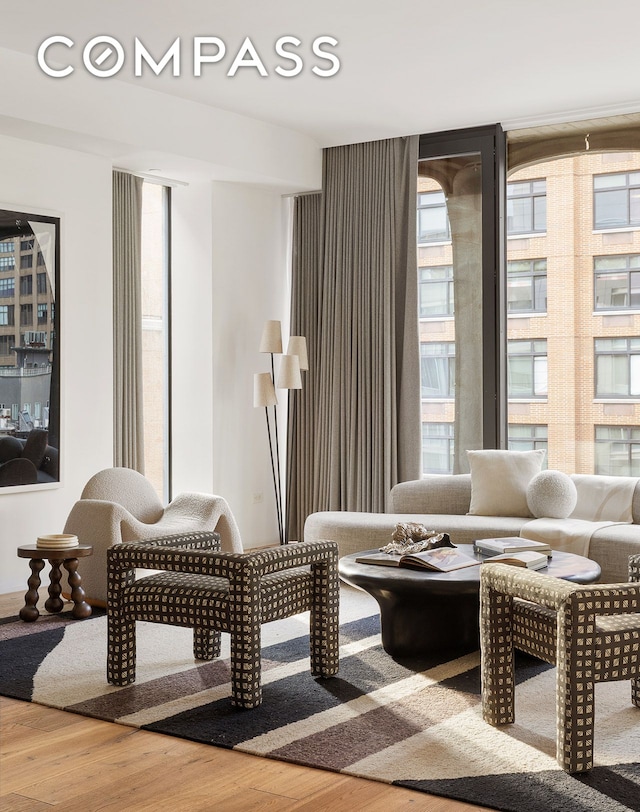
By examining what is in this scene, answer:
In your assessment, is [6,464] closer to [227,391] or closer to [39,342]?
[39,342]

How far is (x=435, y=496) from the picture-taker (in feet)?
19.3

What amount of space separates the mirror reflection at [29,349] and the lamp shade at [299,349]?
1706 mm

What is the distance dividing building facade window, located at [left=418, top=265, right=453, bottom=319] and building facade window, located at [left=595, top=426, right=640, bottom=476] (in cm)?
134

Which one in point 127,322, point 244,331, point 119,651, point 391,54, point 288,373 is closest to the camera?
point 119,651

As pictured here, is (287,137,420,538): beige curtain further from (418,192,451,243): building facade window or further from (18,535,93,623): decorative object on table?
(18,535,93,623): decorative object on table

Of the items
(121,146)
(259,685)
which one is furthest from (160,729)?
(121,146)

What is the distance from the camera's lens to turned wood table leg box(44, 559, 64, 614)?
484 centimetres

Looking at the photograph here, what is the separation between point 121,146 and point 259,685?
3581 mm

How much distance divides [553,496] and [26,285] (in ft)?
10.5

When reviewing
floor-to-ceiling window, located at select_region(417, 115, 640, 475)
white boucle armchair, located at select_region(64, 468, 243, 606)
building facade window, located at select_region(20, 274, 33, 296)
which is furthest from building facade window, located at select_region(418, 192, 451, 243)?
building facade window, located at select_region(20, 274, 33, 296)

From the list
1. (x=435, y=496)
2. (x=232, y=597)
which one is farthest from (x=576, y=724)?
(x=435, y=496)

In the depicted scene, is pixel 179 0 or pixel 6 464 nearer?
pixel 179 0

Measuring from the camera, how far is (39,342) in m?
5.55

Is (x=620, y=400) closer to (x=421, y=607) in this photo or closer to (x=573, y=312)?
(x=573, y=312)
